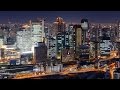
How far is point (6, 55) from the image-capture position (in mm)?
5156

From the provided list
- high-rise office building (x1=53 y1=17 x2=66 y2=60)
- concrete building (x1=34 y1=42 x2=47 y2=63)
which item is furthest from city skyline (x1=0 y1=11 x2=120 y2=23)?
concrete building (x1=34 y1=42 x2=47 y2=63)

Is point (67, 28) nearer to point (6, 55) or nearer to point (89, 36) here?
point (89, 36)

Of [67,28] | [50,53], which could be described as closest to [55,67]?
[50,53]

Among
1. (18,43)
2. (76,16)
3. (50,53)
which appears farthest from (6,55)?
(76,16)

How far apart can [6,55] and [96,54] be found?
115 cm

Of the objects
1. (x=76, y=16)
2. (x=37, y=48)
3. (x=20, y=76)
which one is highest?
(x=76, y=16)

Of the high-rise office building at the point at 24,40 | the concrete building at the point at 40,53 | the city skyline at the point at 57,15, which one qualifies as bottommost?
the concrete building at the point at 40,53

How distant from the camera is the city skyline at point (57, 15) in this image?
206 inches

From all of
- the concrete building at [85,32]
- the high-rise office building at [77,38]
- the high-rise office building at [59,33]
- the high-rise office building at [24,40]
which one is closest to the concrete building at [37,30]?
the high-rise office building at [24,40]

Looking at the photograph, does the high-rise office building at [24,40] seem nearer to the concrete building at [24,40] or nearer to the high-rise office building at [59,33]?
the concrete building at [24,40]

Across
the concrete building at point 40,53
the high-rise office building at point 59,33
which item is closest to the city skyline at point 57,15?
the high-rise office building at point 59,33

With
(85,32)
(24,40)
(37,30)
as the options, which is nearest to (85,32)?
(85,32)

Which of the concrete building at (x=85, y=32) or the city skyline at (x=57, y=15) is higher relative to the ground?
the city skyline at (x=57, y=15)
